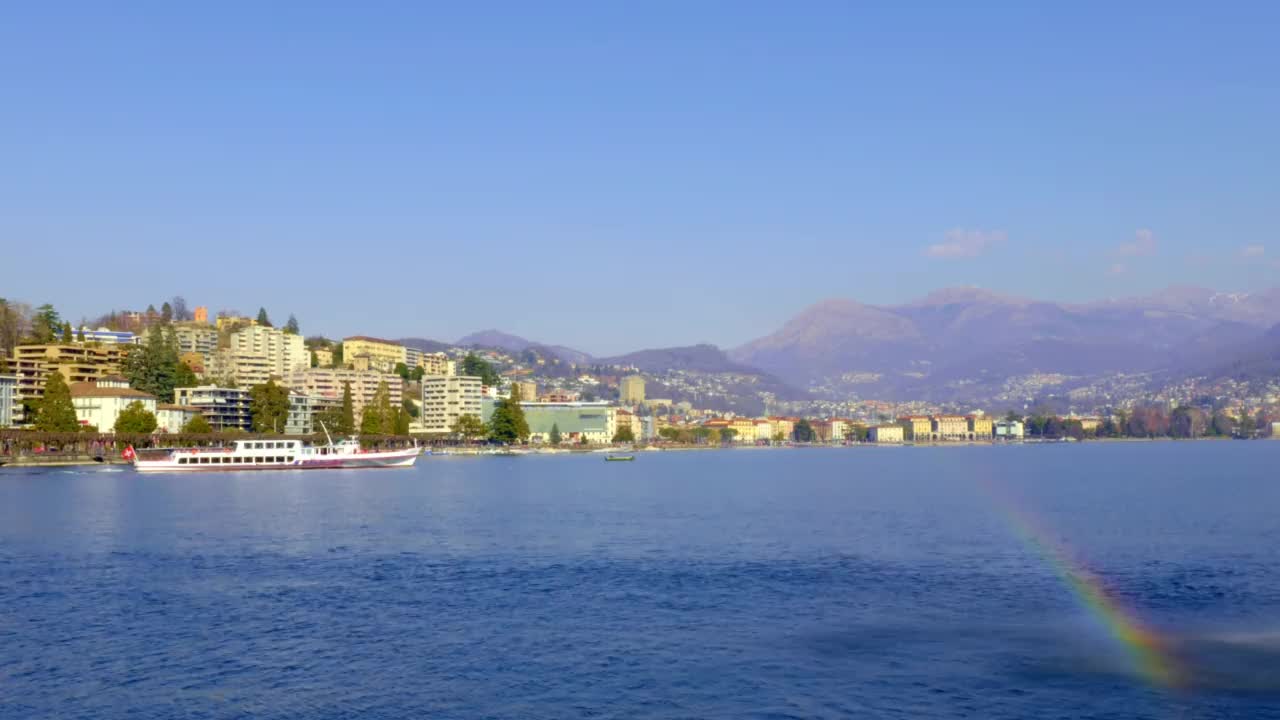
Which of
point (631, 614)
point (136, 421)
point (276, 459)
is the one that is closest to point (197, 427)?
point (136, 421)

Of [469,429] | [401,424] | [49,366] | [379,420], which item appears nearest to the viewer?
[49,366]

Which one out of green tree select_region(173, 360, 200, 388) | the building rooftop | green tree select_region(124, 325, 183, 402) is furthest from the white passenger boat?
green tree select_region(173, 360, 200, 388)

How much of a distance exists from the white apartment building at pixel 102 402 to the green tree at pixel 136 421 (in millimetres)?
3792

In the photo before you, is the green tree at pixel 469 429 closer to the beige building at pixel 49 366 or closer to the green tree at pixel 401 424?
the green tree at pixel 401 424

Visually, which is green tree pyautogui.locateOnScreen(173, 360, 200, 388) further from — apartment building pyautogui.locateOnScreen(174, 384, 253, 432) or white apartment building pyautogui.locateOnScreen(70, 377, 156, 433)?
white apartment building pyautogui.locateOnScreen(70, 377, 156, 433)

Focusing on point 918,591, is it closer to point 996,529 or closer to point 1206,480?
point 996,529

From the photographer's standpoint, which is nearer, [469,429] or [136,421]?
[136,421]

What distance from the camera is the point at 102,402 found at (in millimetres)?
143000

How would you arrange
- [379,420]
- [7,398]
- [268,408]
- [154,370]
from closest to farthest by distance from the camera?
[7,398] → [268,408] → [154,370] → [379,420]

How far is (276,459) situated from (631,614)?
86.0 metres

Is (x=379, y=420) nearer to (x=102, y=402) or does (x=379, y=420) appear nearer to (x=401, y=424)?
(x=401, y=424)

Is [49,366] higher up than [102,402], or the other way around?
[49,366]

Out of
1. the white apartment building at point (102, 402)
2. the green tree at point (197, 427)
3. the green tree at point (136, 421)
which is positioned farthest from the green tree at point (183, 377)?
the green tree at point (136, 421)

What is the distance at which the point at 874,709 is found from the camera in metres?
18.5
